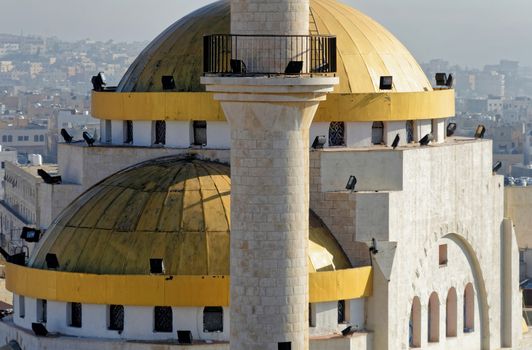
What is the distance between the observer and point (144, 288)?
128 ft

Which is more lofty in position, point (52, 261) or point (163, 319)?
point (52, 261)

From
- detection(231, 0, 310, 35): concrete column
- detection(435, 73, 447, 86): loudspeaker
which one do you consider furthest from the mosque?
detection(435, 73, 447, 86): loudspeaker

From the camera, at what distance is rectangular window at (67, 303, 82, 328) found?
40031 millimetres

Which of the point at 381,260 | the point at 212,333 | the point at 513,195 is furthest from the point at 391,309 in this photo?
the point at 513,195

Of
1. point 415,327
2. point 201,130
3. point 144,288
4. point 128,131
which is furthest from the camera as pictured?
point 128,131

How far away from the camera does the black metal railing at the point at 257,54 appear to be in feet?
114

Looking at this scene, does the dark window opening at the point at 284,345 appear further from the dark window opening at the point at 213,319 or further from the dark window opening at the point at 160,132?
the dark window opening at the point at 160,132

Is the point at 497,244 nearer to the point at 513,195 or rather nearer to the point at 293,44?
the point at 293,44

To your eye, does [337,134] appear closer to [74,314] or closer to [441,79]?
[441,79]

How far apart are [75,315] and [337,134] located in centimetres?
736

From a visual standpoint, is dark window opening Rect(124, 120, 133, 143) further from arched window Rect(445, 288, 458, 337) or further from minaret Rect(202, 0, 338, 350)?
minaret Rect(202, 0, 338, 350)

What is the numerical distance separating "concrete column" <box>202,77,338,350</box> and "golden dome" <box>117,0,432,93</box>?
332 inches

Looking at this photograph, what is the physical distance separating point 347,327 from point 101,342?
5.19m

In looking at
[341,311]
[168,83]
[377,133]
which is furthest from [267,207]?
[377,133]
